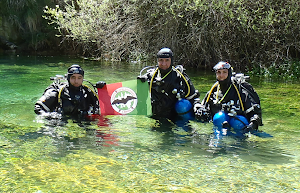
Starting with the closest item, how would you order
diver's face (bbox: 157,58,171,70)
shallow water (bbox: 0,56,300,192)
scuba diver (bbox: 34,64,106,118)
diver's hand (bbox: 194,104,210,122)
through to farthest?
shallow water (bbox: 0,56,300,192) → diver's hand (bbox: 194,104,210,122) → scuba diver (bbox: 34,64,106,118) → diver's face (bbox: 157,58,171,70)

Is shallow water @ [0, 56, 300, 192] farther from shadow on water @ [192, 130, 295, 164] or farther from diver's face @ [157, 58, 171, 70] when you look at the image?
diver's face @ [157, 58, 171, 70]

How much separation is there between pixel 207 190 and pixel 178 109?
8.97 feet

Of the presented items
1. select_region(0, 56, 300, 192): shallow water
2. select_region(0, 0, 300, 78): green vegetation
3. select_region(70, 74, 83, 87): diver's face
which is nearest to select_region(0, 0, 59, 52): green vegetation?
select_region(0, 0, 300, 78): green vegetation

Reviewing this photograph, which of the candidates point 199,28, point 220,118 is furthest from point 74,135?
point 199,28

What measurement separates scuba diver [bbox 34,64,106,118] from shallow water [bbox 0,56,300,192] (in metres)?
0.24

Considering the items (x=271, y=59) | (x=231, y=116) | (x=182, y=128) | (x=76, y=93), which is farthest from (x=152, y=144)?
(x=271, y=59)

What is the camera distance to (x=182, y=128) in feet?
18.2

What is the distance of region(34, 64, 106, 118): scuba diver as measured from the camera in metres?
5.67

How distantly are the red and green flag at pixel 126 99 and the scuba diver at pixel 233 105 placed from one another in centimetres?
105

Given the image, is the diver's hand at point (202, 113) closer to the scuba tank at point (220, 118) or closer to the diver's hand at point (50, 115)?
the scuba tank at point (220, 118)

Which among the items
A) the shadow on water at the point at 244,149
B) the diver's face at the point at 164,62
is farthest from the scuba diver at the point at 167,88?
the shadow on water at the point at 244,149

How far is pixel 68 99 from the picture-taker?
227 inches

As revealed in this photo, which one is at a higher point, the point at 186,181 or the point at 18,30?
the point at 18,30

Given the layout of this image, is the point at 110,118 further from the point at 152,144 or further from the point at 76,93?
the point at 152,144
